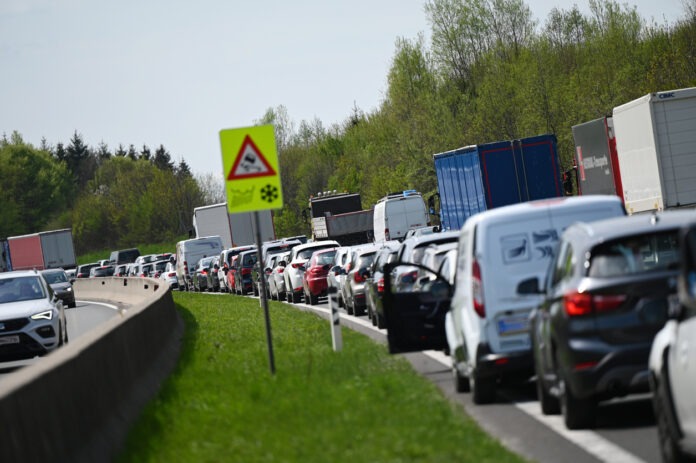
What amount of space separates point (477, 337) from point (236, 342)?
9.98 metres

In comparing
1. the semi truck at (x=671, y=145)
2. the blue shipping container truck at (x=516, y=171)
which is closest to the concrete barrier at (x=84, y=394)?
the semi truck at (x=671, y=145)

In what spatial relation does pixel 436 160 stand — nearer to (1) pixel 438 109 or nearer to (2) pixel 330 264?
(2) pixel 330 264

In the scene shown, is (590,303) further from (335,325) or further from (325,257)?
(325,257)

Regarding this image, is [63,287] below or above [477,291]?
below

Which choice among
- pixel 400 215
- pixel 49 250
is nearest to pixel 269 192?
pixel 400 215

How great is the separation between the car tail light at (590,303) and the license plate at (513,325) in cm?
263

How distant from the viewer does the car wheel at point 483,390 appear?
43.6 ft

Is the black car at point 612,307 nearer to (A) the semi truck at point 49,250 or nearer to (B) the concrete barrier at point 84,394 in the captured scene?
(B) the concrete barrier at point 84,394

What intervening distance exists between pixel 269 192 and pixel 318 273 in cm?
2235

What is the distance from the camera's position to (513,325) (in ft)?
43.1

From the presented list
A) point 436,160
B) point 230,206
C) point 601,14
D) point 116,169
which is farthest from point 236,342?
point 116,169

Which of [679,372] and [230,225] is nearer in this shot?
[679,372]

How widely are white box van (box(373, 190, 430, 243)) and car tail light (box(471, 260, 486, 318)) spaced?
3942 centimetres

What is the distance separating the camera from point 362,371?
1636 cm
